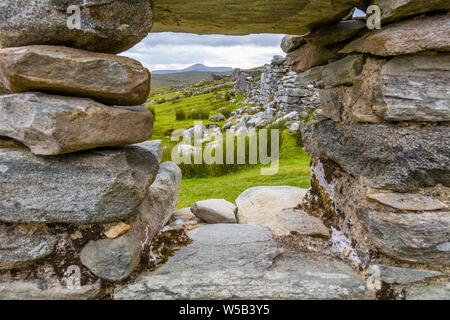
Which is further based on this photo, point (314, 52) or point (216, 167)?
point (216, 167)

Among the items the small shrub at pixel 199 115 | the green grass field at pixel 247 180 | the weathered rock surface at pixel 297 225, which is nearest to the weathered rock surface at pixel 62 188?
the weathered rock surface at pixel 297 225

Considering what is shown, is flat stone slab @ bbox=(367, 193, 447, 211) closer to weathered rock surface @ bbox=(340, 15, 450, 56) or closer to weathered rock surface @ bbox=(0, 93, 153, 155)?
weathered rock surface @ bbox=(340, 15, 450, 56)

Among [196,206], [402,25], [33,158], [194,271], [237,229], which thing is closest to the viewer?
[33,158]

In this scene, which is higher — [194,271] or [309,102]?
[309,102]

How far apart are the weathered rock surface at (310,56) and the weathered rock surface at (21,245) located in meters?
3.38

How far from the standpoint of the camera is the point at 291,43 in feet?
13.8

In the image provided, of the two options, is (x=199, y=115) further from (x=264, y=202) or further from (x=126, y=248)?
(x=126, y=248)

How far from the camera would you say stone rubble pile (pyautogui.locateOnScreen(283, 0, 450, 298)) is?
2.44 metres

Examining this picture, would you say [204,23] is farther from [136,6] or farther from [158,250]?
[158,250]

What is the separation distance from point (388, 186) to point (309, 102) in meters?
10.4

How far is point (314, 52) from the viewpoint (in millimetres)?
3803

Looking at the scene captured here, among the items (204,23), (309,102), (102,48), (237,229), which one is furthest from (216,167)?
(309,102)

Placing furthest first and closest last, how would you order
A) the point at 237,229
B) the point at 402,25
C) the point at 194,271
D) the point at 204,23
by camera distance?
1. the point at 237,229
2. the point at 204,23
3. the point at 194,271
4. the point at 402,25

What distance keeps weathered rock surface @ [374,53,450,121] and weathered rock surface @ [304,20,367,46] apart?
0.81 m
